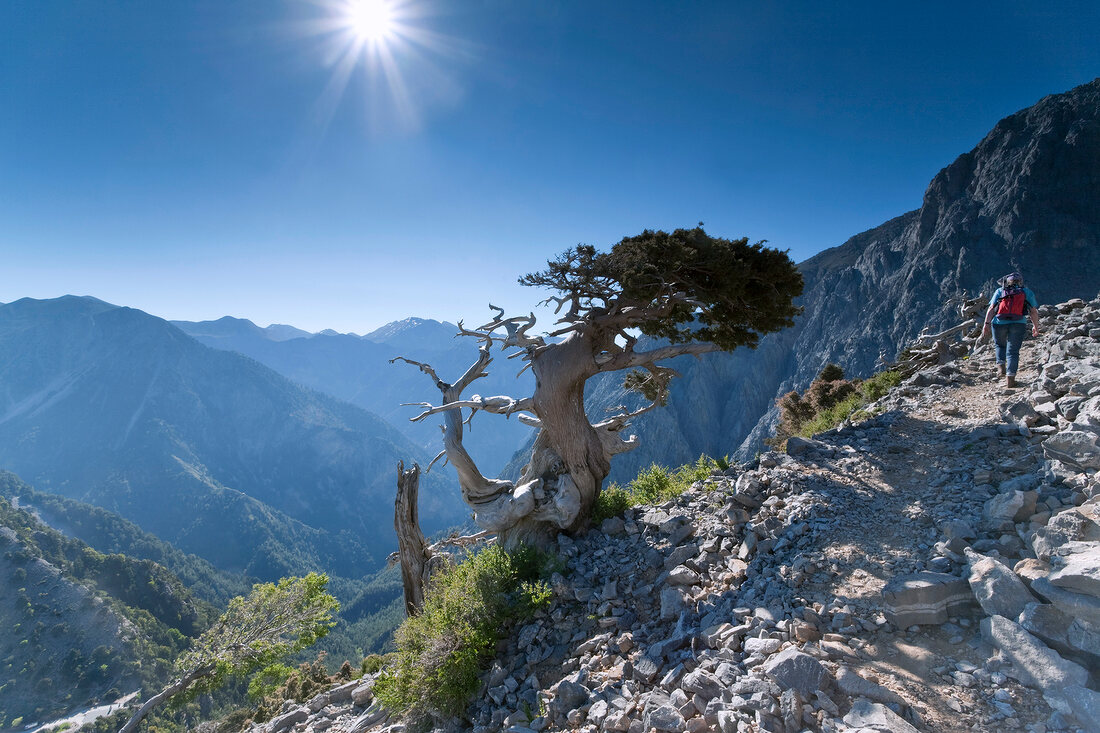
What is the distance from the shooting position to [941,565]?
215 inches

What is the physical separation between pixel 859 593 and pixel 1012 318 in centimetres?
917

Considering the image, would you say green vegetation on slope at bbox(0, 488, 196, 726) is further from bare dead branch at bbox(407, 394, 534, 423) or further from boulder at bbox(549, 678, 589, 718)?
boulder at bbox(549, 678, 589, 718)

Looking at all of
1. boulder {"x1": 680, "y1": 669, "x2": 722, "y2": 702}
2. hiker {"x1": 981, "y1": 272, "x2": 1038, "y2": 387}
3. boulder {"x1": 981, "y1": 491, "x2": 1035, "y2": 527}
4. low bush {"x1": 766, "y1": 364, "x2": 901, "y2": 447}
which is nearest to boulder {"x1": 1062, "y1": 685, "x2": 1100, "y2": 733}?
boulder {"x1": 981, "y1": 491, "x2": 1035, "y2": 527}

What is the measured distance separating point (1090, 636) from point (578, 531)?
339 inches

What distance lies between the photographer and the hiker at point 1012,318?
408 inches

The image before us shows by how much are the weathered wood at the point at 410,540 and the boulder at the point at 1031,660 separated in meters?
14.0

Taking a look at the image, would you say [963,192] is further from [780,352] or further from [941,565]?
[941,565]

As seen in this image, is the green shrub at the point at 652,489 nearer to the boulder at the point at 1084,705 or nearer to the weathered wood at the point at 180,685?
the boulder at the point at 1084,705

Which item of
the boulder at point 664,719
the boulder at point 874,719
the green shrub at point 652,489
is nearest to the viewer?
the boulder at point 874,719

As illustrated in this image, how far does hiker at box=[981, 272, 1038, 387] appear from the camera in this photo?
1035 cm

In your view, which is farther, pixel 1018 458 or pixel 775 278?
pixel 775 278

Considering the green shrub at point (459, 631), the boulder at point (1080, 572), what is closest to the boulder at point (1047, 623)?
the boulder at point (1080, 572)

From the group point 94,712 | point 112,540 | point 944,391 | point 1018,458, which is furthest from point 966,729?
point 112,540

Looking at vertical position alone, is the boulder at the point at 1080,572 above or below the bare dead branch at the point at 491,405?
below
